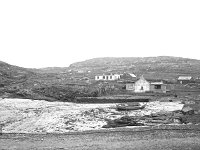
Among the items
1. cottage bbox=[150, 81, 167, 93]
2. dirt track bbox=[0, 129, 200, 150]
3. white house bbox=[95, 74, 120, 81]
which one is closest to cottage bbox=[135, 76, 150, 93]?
cottage bbox=[150, 81, 167, 93]

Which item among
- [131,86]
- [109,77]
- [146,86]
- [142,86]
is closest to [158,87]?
[146,86]

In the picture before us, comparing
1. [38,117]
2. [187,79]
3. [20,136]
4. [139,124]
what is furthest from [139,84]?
[20,136]

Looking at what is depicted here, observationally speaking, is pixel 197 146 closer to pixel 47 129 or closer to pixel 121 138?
pixel 121 138

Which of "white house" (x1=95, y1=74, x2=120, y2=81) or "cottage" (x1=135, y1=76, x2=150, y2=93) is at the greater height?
"white house" (x1=95, y1=74, x2=120, y2=81)

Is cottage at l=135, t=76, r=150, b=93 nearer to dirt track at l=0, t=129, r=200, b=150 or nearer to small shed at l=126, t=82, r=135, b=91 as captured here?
small shed at l=126, t=82, r=135, b=91

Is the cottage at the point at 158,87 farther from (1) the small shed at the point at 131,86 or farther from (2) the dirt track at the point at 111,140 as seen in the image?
(2) the dirt track at the point at 111,140

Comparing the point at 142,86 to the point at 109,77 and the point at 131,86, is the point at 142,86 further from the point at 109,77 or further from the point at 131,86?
the point at 109,77

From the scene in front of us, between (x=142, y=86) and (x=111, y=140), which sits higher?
(x=142, y=86)

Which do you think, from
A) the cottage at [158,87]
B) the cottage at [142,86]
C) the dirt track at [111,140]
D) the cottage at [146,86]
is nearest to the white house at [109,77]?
the cottage at [146,86]
